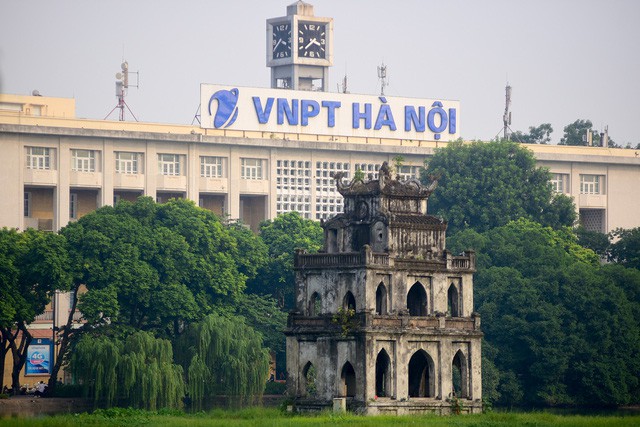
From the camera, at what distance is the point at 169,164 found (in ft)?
503

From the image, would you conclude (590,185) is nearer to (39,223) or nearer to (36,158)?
(39,223)

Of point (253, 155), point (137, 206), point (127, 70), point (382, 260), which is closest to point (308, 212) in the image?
point (253, 155)

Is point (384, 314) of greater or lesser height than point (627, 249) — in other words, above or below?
below

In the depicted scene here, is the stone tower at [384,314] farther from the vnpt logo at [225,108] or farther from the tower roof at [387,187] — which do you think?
the vnpt logo at [225,108]

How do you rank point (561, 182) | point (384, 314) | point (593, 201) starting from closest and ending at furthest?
point (384, 314) → point (561, 182) → point (593, 201)

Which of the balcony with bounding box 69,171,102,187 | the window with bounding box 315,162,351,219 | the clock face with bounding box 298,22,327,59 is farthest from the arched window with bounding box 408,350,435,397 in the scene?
the clock face with bounding box 298,22,327,59

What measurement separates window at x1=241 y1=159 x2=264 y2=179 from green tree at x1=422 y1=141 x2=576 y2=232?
560 inches

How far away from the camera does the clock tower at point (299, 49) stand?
159 m

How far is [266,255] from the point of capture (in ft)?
442

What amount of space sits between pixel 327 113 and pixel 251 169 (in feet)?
26.1

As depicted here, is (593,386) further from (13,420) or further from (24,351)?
(13,420)

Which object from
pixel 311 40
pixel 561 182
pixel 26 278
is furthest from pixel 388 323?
pixel 561 182

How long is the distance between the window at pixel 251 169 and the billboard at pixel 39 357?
82.7ft

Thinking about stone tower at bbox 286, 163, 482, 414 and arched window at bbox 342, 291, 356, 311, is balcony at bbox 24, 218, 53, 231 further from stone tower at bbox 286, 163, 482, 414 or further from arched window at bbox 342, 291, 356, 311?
arched window at bbox 342, 291, 356, 311
